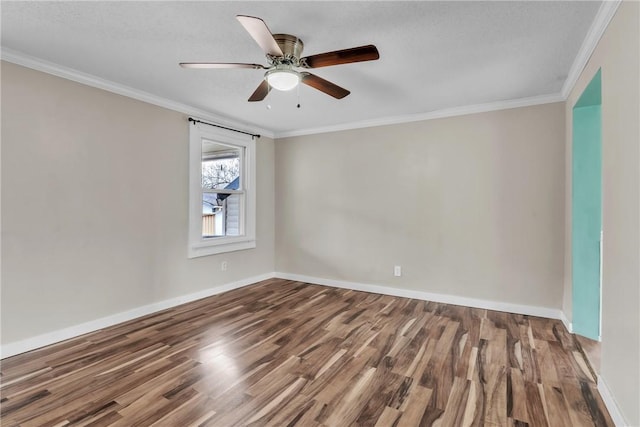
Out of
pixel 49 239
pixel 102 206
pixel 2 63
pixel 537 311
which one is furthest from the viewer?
pixel 537 311

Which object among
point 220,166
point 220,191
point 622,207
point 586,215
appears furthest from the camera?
point 220,166

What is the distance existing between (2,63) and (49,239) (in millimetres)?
1454

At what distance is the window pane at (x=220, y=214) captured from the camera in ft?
14.6

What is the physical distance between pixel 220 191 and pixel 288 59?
265 centimetres

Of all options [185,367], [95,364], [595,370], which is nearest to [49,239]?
[95,364]

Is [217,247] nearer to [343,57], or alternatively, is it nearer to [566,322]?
[343,57]

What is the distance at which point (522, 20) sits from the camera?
2.05 metres

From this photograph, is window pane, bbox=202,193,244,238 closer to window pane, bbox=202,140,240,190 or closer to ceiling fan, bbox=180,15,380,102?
window pane, bbox=202,140,240,190

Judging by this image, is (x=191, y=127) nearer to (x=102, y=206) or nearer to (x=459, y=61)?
(x=102, y=206)

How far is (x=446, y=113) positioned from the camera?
155 inches

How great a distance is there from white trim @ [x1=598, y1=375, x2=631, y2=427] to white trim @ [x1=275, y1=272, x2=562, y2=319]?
1.52 m

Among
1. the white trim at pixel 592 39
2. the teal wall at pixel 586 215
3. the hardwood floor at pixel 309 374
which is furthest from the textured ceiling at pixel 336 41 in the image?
the hardwood floor at pixel 309 374

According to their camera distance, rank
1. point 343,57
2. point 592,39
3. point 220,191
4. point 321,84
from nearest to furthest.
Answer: point 343,57
point 592,39
point 321,84
point 220,191

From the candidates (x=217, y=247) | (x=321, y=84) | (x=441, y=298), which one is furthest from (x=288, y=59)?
(x=441, y=298)
